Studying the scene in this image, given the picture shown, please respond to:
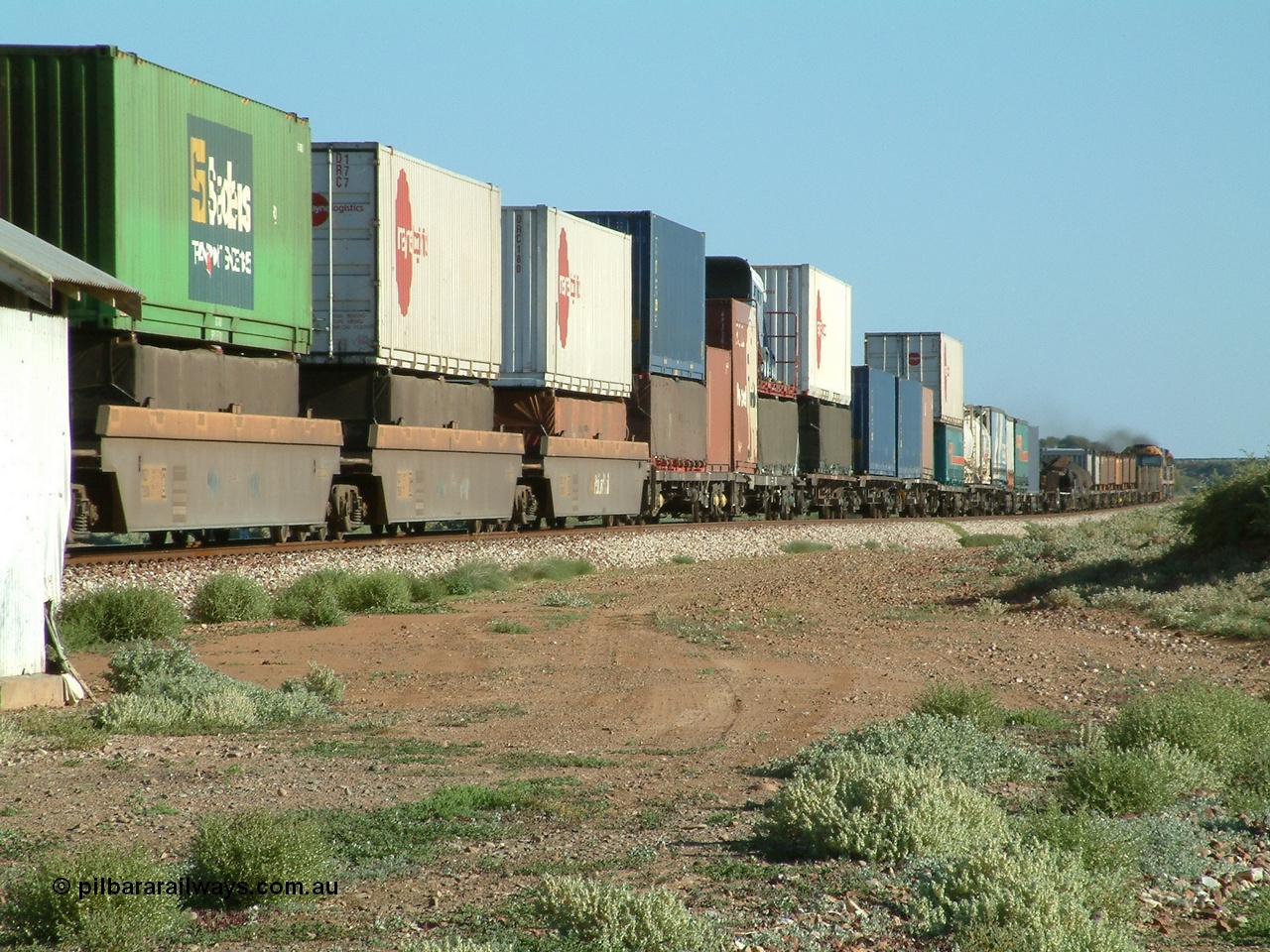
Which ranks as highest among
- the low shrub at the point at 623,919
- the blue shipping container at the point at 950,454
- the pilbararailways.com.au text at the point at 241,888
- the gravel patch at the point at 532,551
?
the blue shipping container at the point at 950,454

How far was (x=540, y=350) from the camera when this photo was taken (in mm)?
24156

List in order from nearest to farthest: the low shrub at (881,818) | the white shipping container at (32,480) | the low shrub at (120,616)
Result: the low shrub at (881,818), the white shipping container at (32,480), the low shrub at (120,616)

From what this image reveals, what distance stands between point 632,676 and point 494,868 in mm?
6249

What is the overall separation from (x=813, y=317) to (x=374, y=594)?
74.3 ft

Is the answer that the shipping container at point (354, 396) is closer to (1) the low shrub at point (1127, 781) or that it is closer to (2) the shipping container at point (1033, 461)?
(1) the low shrub at point (1127, 781)

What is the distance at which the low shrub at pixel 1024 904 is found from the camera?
4512 mm

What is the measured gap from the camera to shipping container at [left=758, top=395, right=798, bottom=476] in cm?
3431

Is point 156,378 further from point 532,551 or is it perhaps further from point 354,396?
point 532,551

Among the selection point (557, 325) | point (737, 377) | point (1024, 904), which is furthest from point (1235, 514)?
point (1024, 904)

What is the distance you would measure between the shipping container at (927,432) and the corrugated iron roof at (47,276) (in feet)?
129

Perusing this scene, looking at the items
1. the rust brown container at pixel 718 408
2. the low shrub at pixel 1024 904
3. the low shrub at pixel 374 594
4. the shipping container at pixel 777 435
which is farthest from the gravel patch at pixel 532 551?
the low shrub at pixel 1024 904

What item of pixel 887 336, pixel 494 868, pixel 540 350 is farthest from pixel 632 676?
pixel 887 336

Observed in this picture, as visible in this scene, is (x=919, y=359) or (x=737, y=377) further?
(x=919, y=359)

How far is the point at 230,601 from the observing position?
47.9 ft
